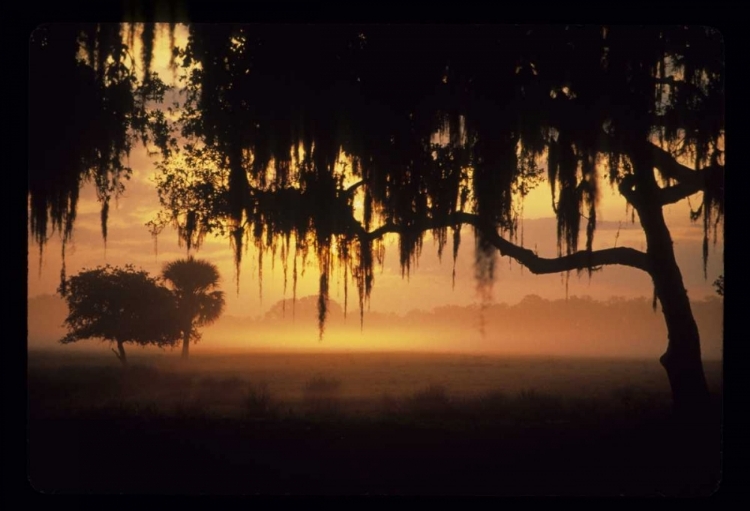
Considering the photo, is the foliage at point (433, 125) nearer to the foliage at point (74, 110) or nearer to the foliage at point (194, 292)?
the foliage at point (74, 110)

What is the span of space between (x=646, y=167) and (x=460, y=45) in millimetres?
2414

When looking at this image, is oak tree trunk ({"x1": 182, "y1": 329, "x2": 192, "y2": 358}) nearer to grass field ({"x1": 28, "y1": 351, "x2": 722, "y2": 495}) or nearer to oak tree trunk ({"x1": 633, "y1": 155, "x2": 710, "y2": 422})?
grass field ({"x1": 28, "y1": 351, "x2": 722, "y2": 495})

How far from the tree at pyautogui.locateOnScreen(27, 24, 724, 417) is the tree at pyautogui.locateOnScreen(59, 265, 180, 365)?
31.9 feet

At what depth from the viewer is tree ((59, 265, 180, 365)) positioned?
17.1 meters

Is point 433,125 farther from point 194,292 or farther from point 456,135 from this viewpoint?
point 194,292

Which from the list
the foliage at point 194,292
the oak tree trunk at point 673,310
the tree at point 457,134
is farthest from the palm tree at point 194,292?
the oak tree trunk at point 673,310

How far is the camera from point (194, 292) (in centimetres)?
1902

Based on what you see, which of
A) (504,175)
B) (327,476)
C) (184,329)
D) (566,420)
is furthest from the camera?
(184,329)

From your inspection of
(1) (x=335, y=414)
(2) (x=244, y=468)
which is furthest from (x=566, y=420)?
(2) (x=244, y=468)

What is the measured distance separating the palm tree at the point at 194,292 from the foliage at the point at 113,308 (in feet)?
3.41

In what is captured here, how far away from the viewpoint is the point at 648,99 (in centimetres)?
742

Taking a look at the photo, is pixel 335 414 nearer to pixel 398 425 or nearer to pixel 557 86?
pixel 398 425

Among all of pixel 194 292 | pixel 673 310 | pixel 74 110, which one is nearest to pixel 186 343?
pixel 194 292

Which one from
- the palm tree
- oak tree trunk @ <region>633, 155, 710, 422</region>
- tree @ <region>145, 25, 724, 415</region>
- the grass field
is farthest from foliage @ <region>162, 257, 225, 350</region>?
oak tree trunk @ <region>633, 155, 710, 422</region>
